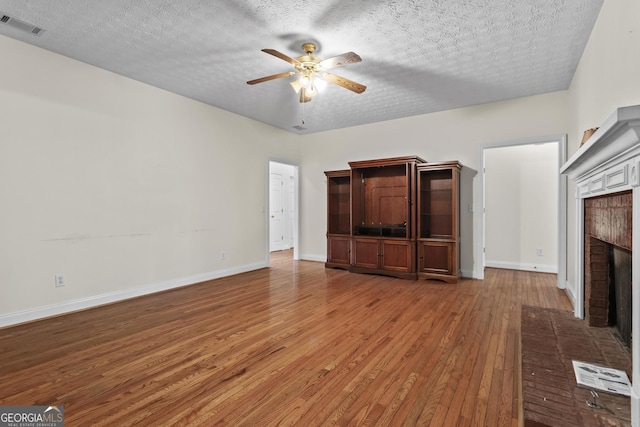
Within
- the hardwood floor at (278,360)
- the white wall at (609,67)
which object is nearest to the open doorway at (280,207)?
the hardwood floor at (278,360)

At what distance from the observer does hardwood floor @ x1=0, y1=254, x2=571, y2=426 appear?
5.57 feet

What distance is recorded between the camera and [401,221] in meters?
5.32

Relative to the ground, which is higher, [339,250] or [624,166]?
[624,166]

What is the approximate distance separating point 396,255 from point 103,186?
13.5 feet

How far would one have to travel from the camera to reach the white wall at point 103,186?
3.05 m

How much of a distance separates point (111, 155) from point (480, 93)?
4880mm

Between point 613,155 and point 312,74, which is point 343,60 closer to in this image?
point 312,74

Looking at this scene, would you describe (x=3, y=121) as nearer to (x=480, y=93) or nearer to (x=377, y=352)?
(x=377, y=352)

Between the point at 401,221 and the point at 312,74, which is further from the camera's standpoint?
the point at 401,221

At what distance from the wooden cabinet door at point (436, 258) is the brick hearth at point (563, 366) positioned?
6.34 ft

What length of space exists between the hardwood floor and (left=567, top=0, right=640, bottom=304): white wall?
6.34 feet

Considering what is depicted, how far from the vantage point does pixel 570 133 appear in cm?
411

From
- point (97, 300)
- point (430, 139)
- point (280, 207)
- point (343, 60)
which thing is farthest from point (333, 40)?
point (280, 207)

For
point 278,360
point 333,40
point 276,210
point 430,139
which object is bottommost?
point 278,360
